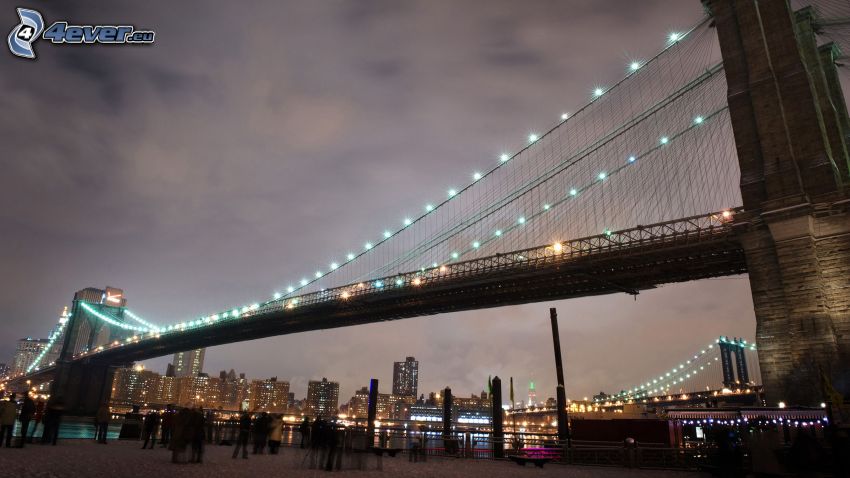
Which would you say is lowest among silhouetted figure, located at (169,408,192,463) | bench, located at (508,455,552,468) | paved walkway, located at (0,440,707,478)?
bench, located at (508,455,552,468)

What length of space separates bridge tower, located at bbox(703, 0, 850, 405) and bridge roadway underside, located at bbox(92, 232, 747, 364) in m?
4.52

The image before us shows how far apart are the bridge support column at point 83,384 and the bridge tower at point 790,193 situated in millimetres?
92722

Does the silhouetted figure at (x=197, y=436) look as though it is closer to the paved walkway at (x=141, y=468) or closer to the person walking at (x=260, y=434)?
the paved walkway at (x=141, y=468)

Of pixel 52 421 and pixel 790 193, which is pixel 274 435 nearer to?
pixel 52 421

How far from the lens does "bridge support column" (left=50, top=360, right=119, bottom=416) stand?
276 feet

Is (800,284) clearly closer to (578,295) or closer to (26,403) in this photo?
(578,295)

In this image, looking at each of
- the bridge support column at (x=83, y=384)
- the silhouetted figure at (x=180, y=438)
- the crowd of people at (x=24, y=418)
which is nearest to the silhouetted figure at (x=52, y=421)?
the crowd of people at (x=24, y=418)

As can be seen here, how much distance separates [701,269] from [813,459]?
2392 centimetres

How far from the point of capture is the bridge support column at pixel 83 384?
276ft

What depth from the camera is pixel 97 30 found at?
22156mm
